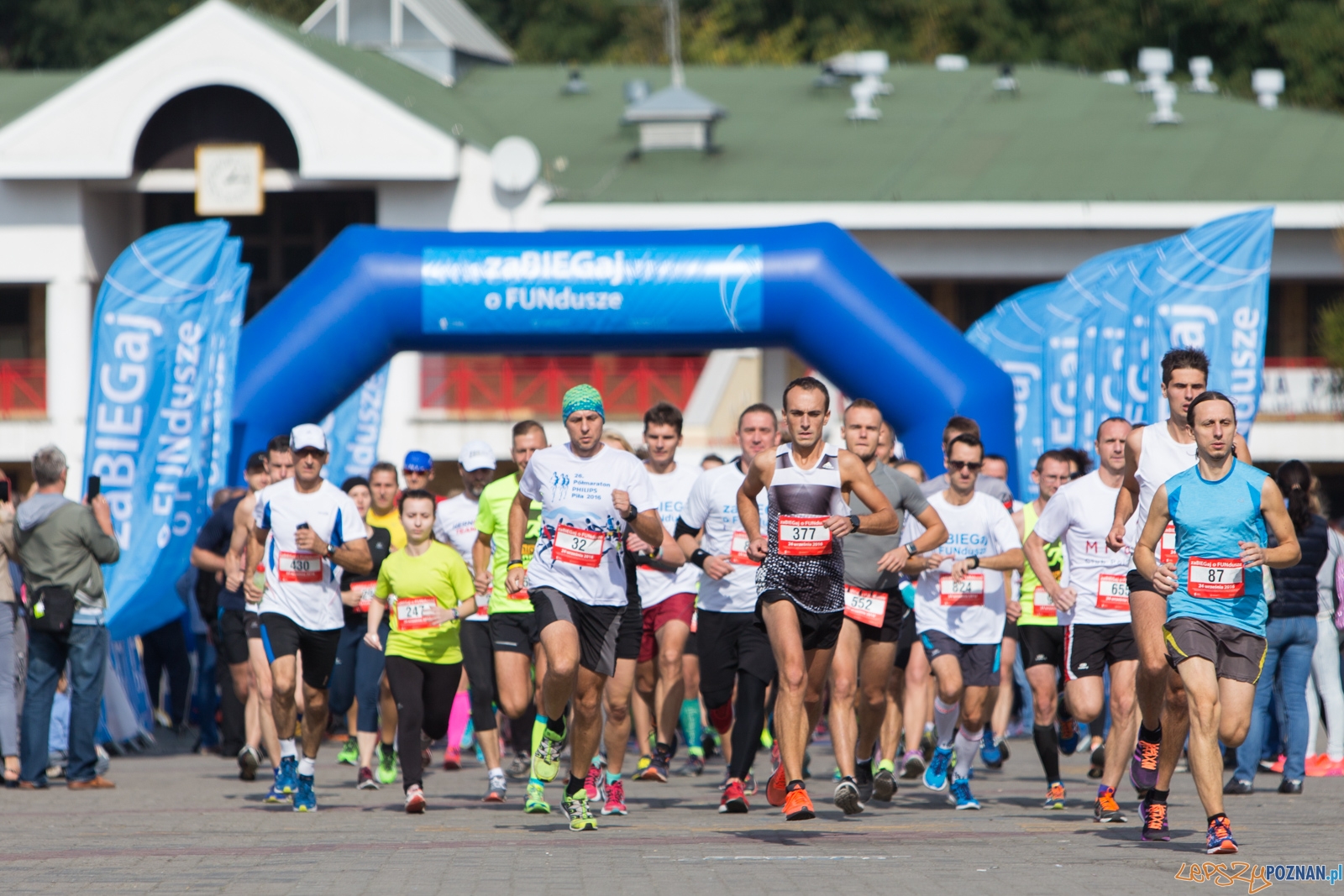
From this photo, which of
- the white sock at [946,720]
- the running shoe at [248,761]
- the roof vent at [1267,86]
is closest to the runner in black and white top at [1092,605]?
the white sock at [946,720]

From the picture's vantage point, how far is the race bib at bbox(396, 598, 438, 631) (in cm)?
1057

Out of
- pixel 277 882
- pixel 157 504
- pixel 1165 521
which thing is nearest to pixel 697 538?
pixel 1165 521

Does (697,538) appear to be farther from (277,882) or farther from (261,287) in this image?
(261,287)

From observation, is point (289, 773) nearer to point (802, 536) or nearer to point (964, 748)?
point (802, 536)

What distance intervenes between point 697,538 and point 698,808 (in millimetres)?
1453

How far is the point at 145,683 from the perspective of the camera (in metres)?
16.0

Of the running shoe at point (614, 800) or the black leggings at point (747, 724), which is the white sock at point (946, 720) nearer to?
the black leggings at point (747, 724)

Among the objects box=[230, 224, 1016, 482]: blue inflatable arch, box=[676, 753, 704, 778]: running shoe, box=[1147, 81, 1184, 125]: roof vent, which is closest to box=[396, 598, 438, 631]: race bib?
box=[676, 753, 704, 778]: running shoe

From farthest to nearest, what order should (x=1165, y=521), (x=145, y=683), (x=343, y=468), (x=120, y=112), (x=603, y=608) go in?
(x=120, y=112) < (x=343, y=468) < (x=145, y=683) < (x=603, y=608) < (x=1165, y=521)

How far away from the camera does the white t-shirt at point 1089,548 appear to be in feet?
32.6

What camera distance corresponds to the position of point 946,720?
1062 centimetres

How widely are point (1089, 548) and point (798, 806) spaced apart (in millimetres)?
2462

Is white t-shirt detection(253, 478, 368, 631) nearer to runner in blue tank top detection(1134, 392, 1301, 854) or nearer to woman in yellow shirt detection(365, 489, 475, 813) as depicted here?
woman in yellow shirt detection(365, 489, 475, 813)

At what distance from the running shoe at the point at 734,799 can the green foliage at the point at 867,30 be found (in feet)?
110
